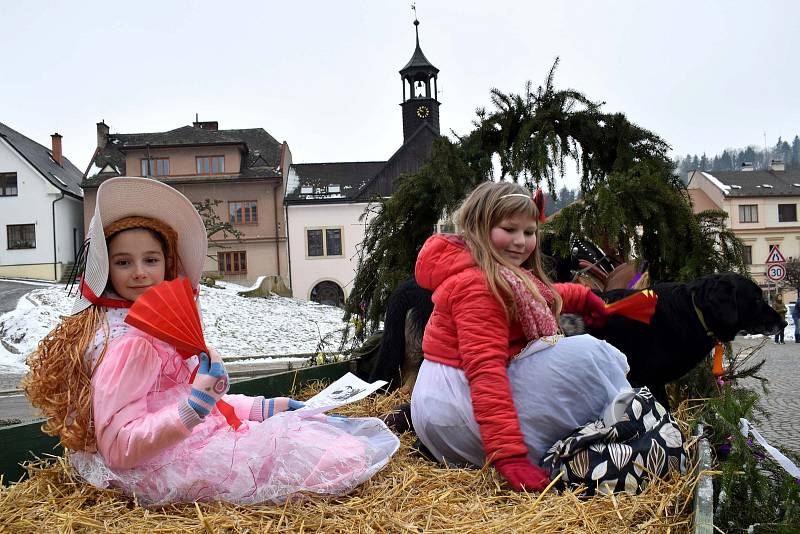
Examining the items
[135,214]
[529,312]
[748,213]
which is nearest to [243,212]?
[748,213]

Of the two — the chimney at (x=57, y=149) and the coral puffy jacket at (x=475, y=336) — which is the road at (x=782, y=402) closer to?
the coral puffy jacket at (x=475, y=336)

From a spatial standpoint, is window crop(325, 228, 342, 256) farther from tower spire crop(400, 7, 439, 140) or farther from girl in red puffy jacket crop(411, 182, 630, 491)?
girl in red puffy jacket crop(411, 182, 630, 491)

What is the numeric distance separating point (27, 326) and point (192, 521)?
15.4 m

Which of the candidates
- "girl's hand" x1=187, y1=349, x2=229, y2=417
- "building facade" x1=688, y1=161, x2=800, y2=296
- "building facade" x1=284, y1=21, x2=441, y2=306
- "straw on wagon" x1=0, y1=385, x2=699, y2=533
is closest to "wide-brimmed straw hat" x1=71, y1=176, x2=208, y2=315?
"girl's hand" x1=187, y1=349, x2=229, y2=417

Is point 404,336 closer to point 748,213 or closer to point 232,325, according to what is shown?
point 232,325

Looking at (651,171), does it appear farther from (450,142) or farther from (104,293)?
(104,293)

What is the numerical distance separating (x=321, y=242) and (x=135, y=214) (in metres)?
32.5

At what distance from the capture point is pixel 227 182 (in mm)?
34875

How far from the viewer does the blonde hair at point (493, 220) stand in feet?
8.83

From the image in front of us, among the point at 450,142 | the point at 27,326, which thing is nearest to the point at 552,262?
the point at 450,142

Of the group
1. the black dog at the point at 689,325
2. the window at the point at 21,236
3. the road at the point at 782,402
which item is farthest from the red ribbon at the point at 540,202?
the window at the point at 21,236

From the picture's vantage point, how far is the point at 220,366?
215 centimetres

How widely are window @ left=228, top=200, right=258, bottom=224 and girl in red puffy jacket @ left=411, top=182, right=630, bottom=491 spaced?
33255 mm

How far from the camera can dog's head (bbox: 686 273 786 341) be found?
3.09m
